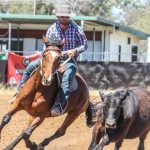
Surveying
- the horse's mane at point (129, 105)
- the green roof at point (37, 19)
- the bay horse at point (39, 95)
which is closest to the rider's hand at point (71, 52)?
the bay horse at point (39, 95)

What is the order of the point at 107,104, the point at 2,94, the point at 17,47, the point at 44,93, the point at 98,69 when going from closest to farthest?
the point at 107,104, the point at 44,93, the point at 2,94, the point at 98,69, the point at 17,47

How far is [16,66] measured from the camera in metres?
22.9

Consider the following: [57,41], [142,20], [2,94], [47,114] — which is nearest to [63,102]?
[47,114]

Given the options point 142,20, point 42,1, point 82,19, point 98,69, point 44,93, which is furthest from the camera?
point 142,20

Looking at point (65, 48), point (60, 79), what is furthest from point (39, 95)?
point (65, 48)

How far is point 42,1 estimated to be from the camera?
60312mm

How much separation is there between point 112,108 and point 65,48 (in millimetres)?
1908

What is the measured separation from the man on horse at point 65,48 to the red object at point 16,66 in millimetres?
12154

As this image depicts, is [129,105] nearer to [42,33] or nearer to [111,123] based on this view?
[111,123]

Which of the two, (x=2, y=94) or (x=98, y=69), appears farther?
(x=98, y=69)

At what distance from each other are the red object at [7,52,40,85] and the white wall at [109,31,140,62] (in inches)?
423

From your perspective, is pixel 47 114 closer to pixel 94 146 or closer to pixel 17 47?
pixel 94 146

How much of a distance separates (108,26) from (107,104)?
932 inches

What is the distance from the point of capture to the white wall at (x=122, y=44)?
113ft
